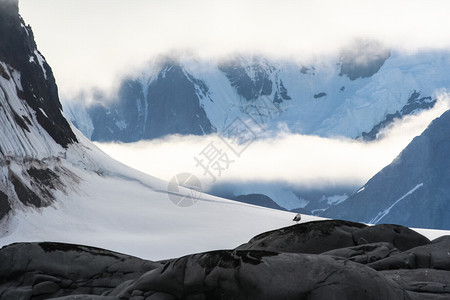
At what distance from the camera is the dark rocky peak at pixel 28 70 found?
84312mm

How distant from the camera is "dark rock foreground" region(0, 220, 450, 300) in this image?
12.3 meters

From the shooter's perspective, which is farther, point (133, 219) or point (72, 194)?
point (72, 194)

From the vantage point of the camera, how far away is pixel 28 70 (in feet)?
290

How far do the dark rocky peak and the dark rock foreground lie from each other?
6626cm

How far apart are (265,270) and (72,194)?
225ft

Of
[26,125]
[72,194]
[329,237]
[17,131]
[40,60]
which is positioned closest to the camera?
[329,237]

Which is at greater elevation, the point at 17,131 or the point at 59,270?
the point at 17,131

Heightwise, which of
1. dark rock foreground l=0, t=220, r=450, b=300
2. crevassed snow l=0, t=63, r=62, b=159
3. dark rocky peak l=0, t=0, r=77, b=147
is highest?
dark rocky peak l=0, t=0, r=77, b=147

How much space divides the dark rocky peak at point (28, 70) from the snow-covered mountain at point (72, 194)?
139 mm

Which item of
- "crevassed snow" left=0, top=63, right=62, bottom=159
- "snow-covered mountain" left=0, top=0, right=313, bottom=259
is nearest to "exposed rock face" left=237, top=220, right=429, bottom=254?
"snow-covered mountain" left=0, top=0, right=313, bottom=259

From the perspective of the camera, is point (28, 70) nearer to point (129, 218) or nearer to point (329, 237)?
point (129, 218)

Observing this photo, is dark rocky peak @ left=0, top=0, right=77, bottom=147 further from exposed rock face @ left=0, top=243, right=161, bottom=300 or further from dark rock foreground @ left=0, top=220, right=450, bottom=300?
dark rock foreground @ left=0, top=220, right=450, bottom=300

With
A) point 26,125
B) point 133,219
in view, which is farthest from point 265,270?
point 26,125

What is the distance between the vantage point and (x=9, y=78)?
8081 centimetres
